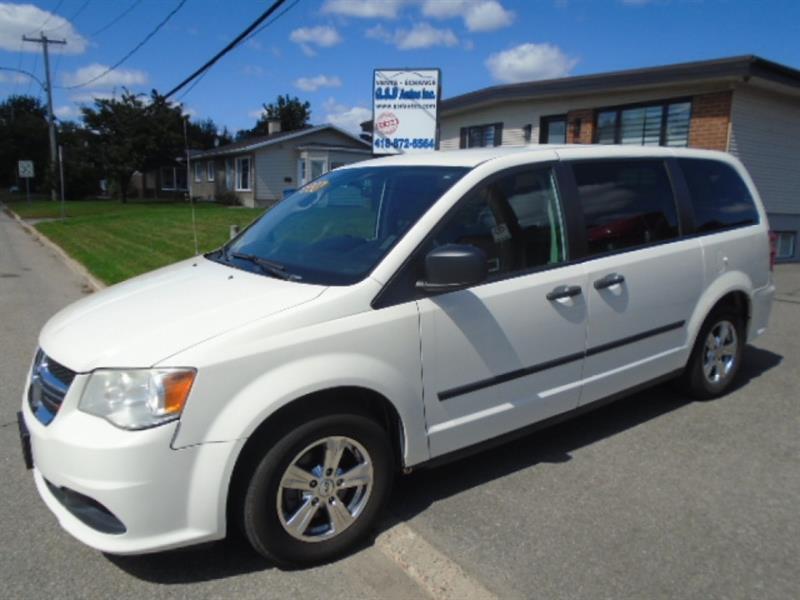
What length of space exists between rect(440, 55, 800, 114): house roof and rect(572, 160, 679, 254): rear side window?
8.39 m

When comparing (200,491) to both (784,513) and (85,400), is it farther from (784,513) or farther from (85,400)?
(784,513)

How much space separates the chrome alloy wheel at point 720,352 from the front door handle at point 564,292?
1.73 m

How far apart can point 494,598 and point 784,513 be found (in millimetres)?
1731

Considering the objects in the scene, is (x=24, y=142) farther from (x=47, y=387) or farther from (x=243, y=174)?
(x=47, y=387)

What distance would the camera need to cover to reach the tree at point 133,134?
4128cm

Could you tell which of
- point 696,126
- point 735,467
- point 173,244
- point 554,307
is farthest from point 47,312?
point 696,126

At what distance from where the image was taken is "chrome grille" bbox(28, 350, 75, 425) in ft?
9.11

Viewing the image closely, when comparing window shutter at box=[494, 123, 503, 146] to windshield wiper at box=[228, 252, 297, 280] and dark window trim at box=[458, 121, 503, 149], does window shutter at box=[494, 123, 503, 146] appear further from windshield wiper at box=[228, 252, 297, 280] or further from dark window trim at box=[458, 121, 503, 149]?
windshield wiper at box=[228, 252, 297, 280]

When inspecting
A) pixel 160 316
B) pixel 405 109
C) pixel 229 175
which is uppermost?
pixel 405 109

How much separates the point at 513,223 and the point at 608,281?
2.42ft

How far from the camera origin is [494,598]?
2676 mm

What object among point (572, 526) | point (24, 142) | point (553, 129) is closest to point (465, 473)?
point (572, 526)

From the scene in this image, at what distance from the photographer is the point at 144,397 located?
8.46ft

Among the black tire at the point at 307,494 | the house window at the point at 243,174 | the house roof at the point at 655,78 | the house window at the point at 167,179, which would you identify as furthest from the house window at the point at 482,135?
the house window at the point at 167,179
